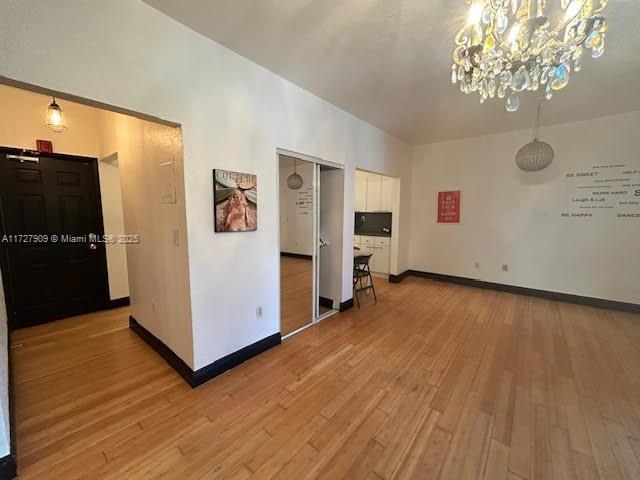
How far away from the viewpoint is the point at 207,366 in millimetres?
2225

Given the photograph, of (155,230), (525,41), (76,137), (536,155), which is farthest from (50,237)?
(536,155)

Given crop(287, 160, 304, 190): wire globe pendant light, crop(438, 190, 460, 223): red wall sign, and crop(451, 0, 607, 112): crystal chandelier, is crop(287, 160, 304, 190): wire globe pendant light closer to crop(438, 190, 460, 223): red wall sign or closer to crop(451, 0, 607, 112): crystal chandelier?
crop(451, 0, 607, 112): crystal chandelier

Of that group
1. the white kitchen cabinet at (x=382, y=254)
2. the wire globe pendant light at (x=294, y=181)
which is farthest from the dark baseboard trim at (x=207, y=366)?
the white kitchen cabinet at (x=382, y=254)

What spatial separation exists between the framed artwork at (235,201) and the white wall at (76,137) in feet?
8.83

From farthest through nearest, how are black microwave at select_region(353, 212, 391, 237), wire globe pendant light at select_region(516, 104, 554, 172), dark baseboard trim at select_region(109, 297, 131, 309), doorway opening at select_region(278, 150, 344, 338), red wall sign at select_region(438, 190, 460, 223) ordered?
black microwave at select_region(353, 212, 391, 237) → red wall sign at select_region(438, 190, 460, 223) → dark baseboard trim at select_region(109, 297, 131, 309) → wire globe pendant light at select_region(516, 104, 554, 172) → doorway opening at select_region(278, 150, 344, 338)

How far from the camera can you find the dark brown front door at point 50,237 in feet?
10.2

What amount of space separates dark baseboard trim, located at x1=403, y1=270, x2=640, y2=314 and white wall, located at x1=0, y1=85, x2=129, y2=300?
5.61 m

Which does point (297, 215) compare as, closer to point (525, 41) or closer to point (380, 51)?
point (380, 51)

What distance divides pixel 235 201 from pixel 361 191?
404 centimetres

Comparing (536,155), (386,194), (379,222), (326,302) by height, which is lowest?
(326,302)

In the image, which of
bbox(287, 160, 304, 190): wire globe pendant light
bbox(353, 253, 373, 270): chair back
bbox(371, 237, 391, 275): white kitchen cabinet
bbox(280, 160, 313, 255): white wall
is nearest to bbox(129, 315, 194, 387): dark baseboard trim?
bbox(280, 160, 313, 255): white wall

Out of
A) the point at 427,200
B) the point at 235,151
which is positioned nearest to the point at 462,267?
the point at 427,200

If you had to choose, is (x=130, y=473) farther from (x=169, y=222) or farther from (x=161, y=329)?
(x=169, y=222)

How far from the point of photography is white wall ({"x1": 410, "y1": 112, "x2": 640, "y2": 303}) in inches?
147
